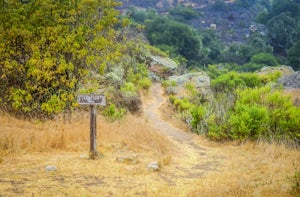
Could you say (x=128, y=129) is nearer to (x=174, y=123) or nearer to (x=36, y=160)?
(x=36, y=160)

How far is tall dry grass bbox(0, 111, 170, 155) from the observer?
7406 millimetres

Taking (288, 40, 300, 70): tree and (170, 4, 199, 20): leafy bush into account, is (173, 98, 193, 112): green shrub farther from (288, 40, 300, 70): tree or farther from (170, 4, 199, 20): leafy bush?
(170, 4, 199, 20): leafy bush

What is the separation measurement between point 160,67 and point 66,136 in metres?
20.0

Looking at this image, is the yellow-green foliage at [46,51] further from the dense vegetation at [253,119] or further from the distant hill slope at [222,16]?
the distant hill slope at [222,16]

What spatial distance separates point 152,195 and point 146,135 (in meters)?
3.44

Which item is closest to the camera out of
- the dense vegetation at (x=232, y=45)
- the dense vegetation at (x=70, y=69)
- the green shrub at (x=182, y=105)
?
the dense vegetation at (x=70, y=69)

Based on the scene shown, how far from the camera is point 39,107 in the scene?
10172mm

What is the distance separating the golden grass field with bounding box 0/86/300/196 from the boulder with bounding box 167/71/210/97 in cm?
1264

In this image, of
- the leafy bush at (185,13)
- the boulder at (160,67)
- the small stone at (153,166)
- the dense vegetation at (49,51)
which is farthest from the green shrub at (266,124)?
the leafy bush at (185,13)

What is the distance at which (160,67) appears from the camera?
27.5 metres

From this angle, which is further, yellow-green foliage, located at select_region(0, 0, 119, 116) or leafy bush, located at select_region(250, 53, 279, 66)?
leafy bush, located at select_region(250, 53, 279, 66)

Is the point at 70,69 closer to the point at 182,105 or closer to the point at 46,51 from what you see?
the point at 46,51

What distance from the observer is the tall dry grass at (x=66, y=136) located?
7.41 meters

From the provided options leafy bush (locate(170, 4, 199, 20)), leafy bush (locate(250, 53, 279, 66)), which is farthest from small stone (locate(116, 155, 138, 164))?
leafy bush (locate(170, 4, 199, 20))
